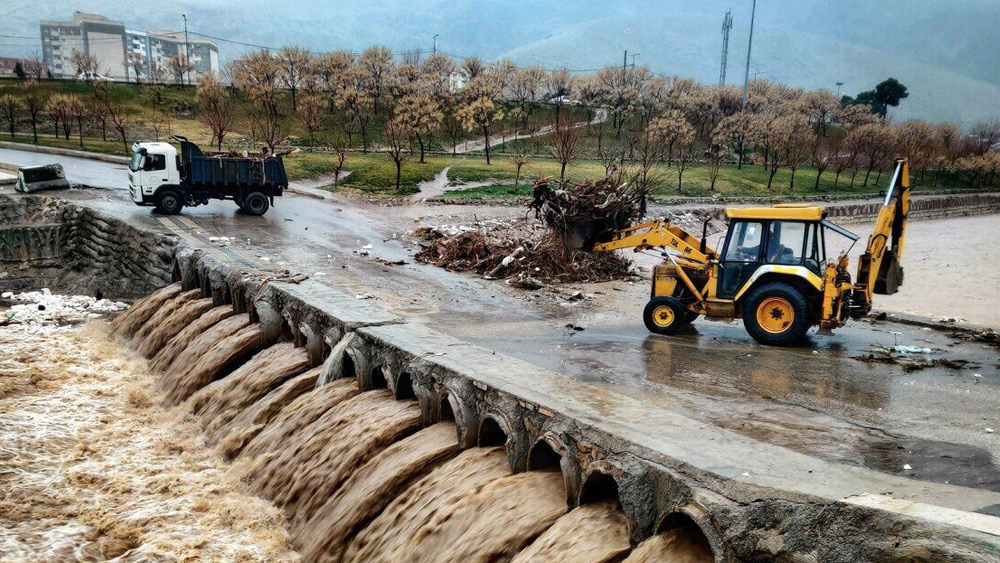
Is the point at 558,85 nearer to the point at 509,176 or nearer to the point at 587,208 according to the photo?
the point at 509,176

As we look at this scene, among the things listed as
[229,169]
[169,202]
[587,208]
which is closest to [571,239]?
[587,208]

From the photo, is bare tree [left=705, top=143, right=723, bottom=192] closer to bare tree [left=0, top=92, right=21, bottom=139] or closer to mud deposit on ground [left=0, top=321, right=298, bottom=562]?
mud deposit on ground [left=0, top=321, right=298, bottom=562]

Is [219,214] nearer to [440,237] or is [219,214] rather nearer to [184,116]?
[440,237]

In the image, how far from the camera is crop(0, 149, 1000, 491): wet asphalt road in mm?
7238

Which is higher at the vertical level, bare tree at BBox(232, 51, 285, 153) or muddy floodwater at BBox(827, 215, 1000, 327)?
bare tree at BBox(232, 51, 285, 153)

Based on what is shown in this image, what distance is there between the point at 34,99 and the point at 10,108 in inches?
60.9

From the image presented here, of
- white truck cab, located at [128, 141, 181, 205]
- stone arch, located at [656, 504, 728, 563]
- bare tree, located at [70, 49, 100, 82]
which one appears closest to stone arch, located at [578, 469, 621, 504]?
stone arch, located at [656, 504, 728, 563]

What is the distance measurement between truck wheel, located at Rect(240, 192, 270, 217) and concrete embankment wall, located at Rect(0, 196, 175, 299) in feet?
16.7

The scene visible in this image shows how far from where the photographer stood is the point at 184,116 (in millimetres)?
60062

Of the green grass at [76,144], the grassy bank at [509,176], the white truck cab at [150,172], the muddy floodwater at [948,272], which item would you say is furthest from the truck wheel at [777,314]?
the green grass at [76,144]

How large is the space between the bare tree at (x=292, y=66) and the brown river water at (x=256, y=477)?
58566 mm

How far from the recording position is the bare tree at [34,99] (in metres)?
47.5

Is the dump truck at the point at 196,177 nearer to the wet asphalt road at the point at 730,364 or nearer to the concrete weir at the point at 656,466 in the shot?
the wet asphalt road at the point at 730,364

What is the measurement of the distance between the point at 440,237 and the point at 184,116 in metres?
45.4
